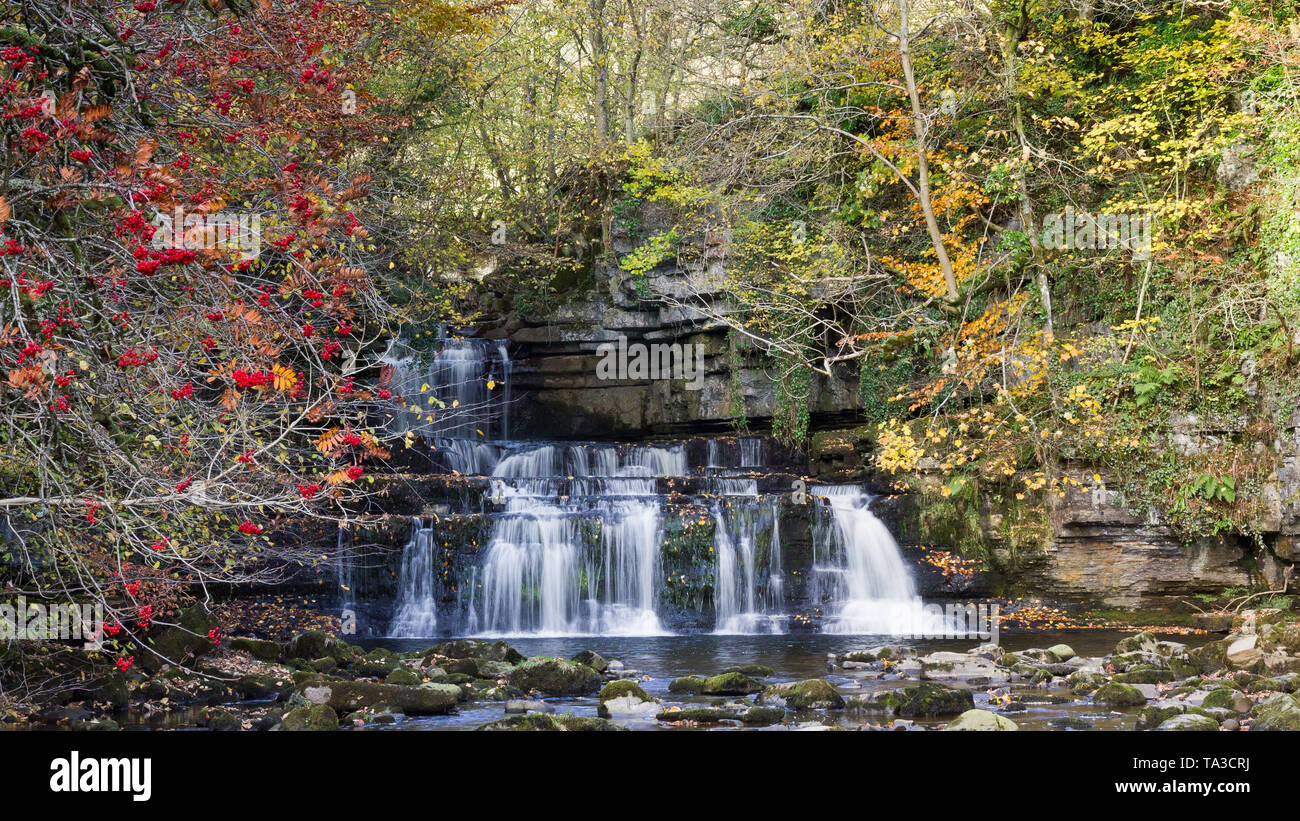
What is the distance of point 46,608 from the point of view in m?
7.73

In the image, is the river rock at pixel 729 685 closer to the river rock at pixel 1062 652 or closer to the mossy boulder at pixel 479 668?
the mossy boulder at pixel 479 668

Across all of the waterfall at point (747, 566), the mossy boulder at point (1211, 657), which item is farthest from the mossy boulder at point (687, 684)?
the mossy boulder at point (1211, 657)

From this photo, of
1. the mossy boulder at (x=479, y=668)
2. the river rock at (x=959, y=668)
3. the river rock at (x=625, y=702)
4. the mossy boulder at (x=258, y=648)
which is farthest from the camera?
the mossy boulder at (x=258, y=648)

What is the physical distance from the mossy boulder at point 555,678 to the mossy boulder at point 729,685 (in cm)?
113

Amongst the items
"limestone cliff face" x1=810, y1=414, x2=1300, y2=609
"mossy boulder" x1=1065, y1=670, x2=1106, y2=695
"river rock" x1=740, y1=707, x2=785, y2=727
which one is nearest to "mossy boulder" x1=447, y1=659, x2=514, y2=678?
"river rock" x1=740, y1=707, x2=785, y2=727

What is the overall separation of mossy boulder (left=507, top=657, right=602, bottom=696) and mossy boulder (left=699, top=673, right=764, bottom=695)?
3.70ft

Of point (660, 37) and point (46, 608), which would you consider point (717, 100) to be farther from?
point (46, 608)

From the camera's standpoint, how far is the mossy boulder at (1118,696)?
8.31m

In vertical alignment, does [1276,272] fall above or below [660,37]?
below

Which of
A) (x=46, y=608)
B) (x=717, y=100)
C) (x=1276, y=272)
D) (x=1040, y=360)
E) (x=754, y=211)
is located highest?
(x=717, y=100)

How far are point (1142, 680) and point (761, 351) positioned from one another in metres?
10.2

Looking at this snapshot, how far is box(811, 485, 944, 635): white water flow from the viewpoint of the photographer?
13.7 meters
